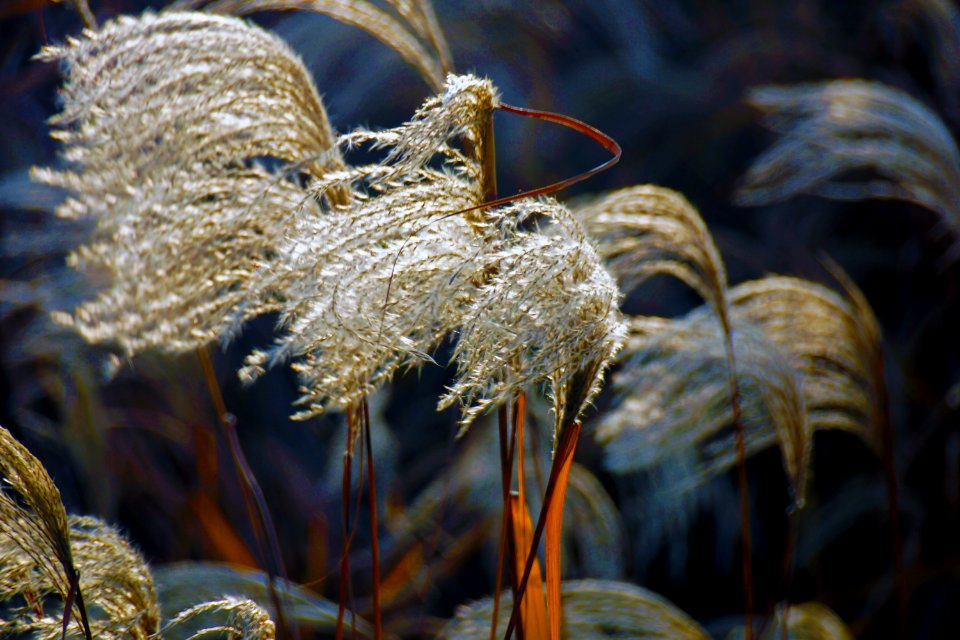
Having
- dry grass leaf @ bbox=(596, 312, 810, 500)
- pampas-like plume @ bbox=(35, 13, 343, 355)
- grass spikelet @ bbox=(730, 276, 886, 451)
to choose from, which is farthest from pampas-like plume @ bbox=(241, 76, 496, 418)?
grass spikelet @ bbox=(730, 276, 886, 451)

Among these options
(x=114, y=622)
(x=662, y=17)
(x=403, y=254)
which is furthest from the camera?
(x=662, y=17)

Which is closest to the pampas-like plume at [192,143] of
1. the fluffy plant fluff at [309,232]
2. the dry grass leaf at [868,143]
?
the fluffy plant fluff at [309,232]

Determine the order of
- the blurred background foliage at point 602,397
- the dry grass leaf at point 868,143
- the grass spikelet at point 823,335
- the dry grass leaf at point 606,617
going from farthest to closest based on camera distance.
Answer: the blurred background foliage at point 602,397
the dry grass leaf at point 868,143
the grass spikelet at point 823,335
the dry grass leaf at point 606,617

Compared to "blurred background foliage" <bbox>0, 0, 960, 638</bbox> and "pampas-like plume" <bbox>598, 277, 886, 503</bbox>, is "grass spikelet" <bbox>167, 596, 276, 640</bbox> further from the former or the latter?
"blurred background foliage" <bbox>0, 0, 960, 638</bbox>

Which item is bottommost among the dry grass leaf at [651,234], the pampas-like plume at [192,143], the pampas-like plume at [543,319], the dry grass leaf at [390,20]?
the pampas-like plume at [543,319]

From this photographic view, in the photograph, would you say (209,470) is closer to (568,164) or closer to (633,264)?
(633,264)

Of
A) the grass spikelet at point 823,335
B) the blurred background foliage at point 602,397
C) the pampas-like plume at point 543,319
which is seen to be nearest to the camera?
the pampas-like plume at point 543,319

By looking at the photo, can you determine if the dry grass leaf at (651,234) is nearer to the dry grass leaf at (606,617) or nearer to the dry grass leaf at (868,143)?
the dry grass leaf at (606,617)

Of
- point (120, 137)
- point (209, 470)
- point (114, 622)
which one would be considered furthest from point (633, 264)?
point (209, 470)
